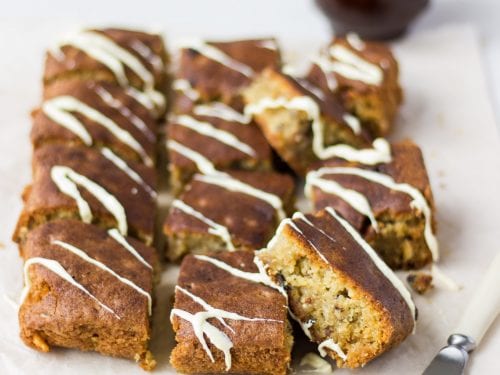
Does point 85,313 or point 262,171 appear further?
point 262,171

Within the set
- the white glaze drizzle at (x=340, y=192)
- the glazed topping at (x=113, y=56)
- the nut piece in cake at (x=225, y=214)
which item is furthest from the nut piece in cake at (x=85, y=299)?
the glazed topping at (x=113, y=56)

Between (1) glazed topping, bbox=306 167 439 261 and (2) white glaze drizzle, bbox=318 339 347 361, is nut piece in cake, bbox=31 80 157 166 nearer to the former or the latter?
(1) glazed topping, bbox=306 167 439 261

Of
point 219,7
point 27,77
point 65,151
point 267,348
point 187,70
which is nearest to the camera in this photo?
point 267,348

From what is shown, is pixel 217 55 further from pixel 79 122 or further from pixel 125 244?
pixel 125 244

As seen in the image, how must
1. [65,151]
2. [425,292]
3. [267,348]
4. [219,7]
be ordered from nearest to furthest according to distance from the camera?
[267,348] → [425,292] → [65,151] → [219,7]

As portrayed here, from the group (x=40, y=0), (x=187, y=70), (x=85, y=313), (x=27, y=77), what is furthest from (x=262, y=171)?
(x=40, y=0)

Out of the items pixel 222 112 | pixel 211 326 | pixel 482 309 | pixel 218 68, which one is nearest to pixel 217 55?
pixel 218 68

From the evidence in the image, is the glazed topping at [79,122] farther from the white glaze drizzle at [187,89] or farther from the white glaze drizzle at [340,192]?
the white glaze drizzle at [340,192]

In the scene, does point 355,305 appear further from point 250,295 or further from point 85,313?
point 85,313
